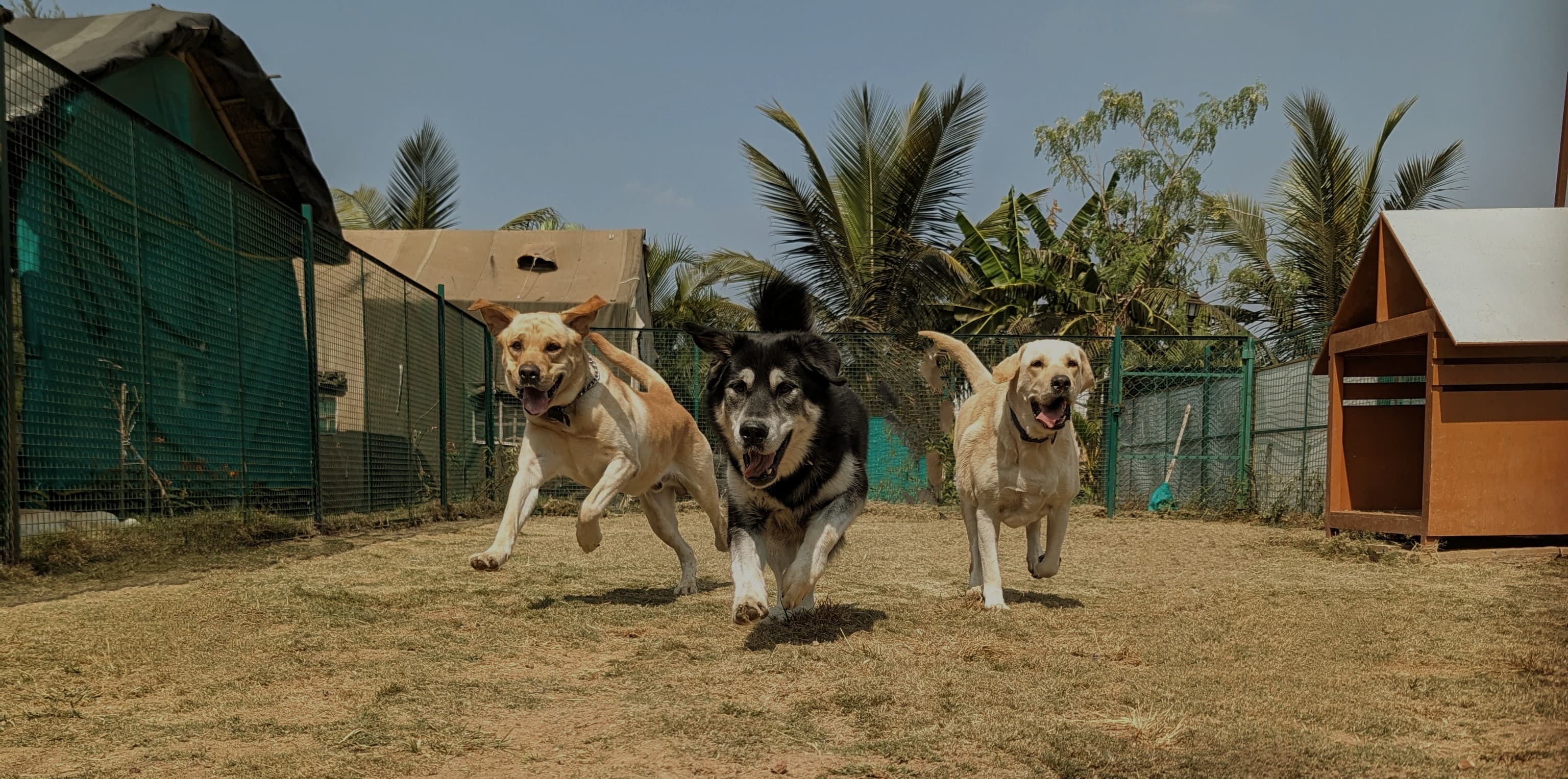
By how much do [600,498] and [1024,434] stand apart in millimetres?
2107

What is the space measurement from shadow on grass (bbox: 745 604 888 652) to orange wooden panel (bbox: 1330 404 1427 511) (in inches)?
294

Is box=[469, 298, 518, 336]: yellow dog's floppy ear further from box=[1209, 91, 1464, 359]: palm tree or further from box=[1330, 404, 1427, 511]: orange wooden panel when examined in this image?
box=[1209, 91, 1464, 359]: palm tree

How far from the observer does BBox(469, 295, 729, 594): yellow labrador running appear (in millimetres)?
5406

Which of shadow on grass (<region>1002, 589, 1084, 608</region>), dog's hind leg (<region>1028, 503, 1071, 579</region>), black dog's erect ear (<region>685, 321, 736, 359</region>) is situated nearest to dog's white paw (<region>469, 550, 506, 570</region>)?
black dog's erect ear (<region>685, 321, 736, 359</region>)

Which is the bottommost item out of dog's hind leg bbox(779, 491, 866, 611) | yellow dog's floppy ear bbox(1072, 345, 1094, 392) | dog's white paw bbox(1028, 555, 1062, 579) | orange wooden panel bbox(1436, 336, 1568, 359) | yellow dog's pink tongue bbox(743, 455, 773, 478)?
dog's white paw bbox(1028, 555, 1062, 579)

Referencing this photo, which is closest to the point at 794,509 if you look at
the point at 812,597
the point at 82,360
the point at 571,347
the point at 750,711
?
the point at 812,597

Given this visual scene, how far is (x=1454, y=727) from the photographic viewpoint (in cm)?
285

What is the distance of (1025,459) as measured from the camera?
200 inches

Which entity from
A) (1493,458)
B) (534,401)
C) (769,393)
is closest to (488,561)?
(534,401)

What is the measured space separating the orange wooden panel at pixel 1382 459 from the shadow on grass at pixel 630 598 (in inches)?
284

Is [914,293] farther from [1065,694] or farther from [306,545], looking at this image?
[1065,694]

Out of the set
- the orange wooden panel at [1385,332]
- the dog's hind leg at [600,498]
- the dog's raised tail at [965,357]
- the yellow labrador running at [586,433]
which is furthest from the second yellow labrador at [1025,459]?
the orange wooden panel at [1385,332]

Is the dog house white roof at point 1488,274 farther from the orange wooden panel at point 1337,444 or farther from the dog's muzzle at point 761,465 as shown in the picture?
the dog's muzzle at point 761,465

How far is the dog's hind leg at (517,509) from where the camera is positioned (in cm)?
480
